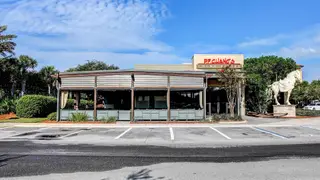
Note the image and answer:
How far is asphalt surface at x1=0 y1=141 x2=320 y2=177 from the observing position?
7699mm

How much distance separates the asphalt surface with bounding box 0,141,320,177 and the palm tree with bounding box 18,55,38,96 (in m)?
32.4

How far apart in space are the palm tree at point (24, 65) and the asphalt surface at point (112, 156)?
3240 cm

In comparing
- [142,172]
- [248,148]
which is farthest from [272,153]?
[142,172]

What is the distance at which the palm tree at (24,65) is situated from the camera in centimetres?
4069

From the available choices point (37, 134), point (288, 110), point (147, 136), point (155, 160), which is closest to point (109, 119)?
point (37, 134)

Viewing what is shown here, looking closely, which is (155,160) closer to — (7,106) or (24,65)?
(7,106)

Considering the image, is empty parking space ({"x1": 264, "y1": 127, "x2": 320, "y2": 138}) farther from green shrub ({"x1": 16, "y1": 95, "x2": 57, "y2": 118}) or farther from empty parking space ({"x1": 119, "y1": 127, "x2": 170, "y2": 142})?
green shrub ({"x1": 16, "y1": 95, "x2": 57, "y2": 118})

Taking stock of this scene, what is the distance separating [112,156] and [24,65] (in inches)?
1441

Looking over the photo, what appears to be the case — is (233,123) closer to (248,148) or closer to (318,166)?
(248,148)

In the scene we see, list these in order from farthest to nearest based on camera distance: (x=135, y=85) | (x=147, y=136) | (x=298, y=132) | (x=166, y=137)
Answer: (x=135, y=85) → (x=298, y=132) → (x=147, y=136) → (x=166, y=137)

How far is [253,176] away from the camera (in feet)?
22.0

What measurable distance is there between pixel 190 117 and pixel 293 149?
13.0 meters

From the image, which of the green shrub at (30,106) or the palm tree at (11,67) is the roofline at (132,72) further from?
the palm tree at (11,67)

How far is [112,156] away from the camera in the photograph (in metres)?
9.37
